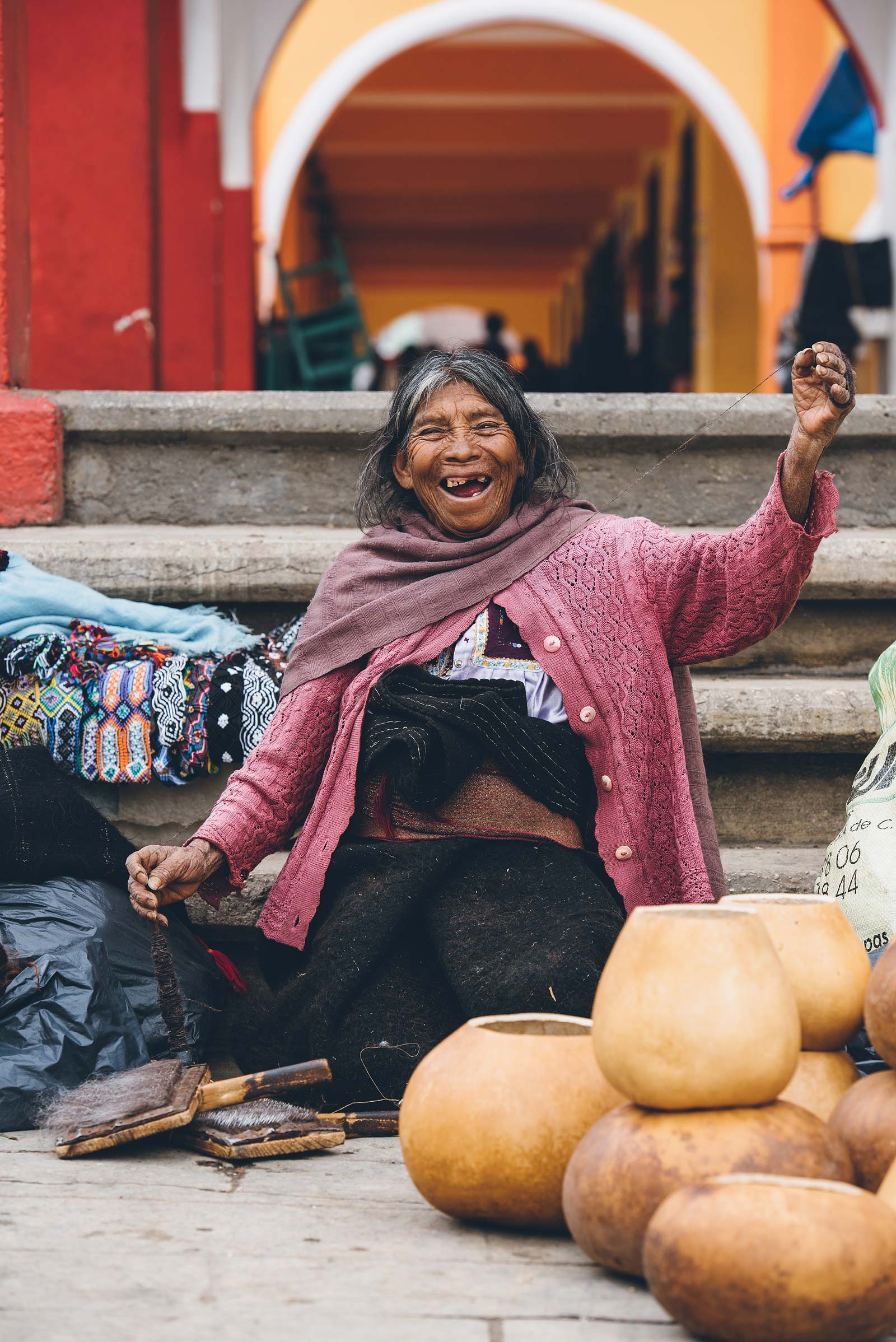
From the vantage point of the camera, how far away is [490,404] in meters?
2.92

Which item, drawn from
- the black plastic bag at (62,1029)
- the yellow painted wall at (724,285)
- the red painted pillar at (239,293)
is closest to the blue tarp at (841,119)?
the red painted pillar at (239,293)

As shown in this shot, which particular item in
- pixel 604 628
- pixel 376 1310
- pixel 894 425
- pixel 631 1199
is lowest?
pixel 376 1310

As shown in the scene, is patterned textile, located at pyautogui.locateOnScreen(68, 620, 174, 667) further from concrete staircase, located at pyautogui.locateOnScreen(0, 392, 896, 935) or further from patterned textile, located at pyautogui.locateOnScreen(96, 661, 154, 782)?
concrete staircase, located at pyautogui.locateOnScreen(0, 392, 896, 935)

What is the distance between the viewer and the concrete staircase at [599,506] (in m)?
3.31

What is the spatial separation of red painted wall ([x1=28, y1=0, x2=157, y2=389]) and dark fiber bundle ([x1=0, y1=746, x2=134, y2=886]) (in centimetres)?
304

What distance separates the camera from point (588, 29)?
11188 mm

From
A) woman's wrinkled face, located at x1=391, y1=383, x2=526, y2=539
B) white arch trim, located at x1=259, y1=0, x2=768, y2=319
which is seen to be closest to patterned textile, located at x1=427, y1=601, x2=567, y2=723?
woman's wrinkled face, located at x1=391, y1=383, x2=526, y2=539

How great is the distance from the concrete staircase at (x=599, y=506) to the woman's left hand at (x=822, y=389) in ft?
3.13

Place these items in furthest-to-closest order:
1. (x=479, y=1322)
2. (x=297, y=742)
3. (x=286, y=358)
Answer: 1. (x=286, y=358)
2. (x=297, y=742)
3. (x=479, y=1322)

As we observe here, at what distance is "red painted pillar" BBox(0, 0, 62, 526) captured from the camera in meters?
3.96

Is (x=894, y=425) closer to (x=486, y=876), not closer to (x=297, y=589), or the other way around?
(x=297, y=589)

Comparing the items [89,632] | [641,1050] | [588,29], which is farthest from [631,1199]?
[588,29]

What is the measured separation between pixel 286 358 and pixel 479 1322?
969cm

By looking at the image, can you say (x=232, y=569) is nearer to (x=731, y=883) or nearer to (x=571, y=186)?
(x=731, y=883)
